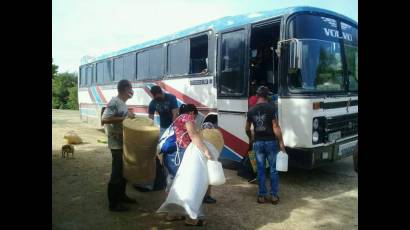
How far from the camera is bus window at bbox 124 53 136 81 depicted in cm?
1185

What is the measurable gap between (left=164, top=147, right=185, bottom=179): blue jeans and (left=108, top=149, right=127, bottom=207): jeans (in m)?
0.70

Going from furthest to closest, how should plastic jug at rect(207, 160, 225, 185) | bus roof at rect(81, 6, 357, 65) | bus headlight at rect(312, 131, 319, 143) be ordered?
bus roof at rect(81, 6, 357, 65)
bus headlight at rect(312, 131, 319, 143)
plastic jug at rect(207, 160, 225, 185)

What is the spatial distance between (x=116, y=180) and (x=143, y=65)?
6444 mm

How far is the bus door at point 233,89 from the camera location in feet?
24.2

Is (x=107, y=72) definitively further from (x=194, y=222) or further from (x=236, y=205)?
(x=194, y=222)

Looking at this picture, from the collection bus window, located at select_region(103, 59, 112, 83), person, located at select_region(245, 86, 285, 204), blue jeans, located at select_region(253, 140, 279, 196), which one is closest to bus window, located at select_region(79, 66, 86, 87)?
bus window, located at select_region(103, 59, 112, 83)

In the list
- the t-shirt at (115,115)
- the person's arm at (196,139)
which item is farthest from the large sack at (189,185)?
the t-shirt at (115,115)

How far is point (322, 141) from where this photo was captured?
6.54 meters

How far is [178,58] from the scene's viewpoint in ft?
31.3

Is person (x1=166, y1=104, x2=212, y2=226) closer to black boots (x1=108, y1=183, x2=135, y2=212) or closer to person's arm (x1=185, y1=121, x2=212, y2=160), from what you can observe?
person's arm (x1=185, y1=121, x2=212, y2=160)

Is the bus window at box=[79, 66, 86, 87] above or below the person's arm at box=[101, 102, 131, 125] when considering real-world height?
above

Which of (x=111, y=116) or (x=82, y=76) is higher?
(x=82, y=76)

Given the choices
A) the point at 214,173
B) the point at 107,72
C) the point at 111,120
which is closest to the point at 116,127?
the point at 111,120
